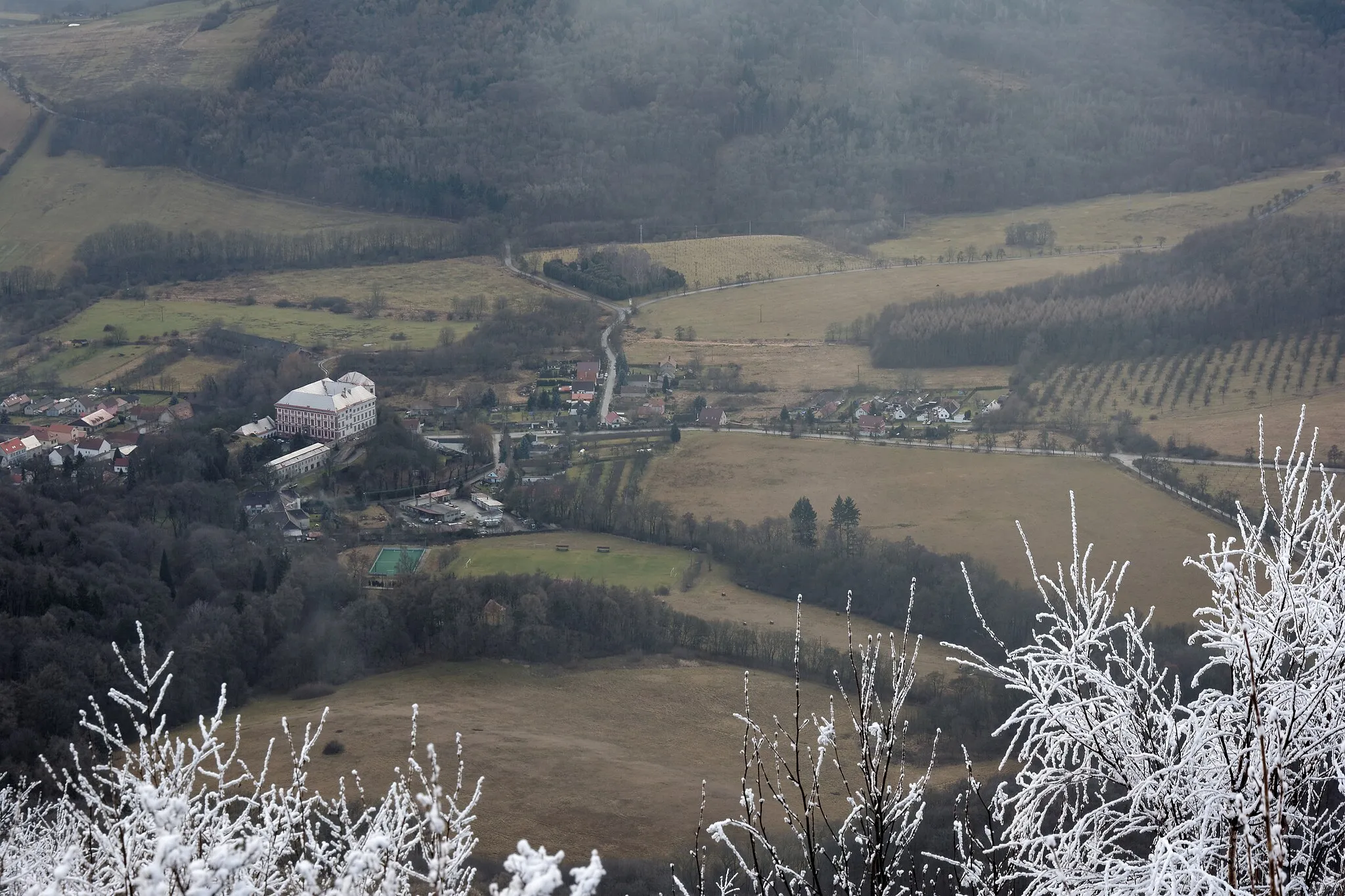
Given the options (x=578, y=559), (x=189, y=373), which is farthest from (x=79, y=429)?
(x=578, y=559)

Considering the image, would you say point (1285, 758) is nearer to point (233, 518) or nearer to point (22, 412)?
point (233, 518)

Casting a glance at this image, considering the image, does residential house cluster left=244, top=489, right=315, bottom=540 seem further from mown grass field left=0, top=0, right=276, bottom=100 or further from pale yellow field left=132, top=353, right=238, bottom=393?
mown grass field left=0, top=0, right=276, bottom=100

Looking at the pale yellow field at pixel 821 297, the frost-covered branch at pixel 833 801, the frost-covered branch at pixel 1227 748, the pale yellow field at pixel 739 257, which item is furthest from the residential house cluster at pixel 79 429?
the frost-covered branch at pixel 1227 748

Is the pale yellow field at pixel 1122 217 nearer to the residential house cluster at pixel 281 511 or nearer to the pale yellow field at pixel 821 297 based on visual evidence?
the pale yellow field at pixel 821 297

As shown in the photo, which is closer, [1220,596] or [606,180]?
[1220,596]


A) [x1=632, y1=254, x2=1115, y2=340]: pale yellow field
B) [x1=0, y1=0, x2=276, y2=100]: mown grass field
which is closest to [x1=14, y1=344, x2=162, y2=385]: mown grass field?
[x1=632, y1=254, x2=1115, y2=340]: pale yellow field

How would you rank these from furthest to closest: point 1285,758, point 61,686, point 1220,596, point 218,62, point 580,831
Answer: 1. point 218,62
2. point 61,686
3. point 580,831
4. point 1220,596
5. point 1285,758

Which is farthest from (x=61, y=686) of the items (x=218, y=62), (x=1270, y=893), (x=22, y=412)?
(x=218, y=62)
